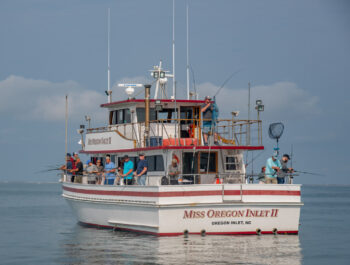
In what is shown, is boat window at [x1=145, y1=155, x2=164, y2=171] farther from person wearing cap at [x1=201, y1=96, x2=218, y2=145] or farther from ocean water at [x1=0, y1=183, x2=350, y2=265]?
ocean water at [x1=0, y1=183, x2=350, y2=265]

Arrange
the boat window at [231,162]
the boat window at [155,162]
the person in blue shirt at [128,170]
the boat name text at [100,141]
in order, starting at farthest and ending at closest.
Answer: the boat name text at [100,141], the boat window at [231,162], the boat window at [155,162], the person in blue shirt at [128,170]

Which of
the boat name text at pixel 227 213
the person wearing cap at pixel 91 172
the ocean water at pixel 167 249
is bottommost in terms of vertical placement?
the ocean water at pixel 167 249

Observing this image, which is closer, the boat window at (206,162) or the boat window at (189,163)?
the boat window at (189,163)

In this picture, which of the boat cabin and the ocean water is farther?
the boat cabin

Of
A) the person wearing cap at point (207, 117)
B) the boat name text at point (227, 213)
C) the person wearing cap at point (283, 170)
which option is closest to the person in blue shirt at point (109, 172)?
the person wearing cap at point (207, 117)

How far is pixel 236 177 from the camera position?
2311cm

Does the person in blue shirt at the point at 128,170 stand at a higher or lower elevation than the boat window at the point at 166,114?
lower

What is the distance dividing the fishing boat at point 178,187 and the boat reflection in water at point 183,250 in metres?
0.40

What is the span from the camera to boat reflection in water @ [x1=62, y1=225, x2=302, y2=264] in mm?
17922


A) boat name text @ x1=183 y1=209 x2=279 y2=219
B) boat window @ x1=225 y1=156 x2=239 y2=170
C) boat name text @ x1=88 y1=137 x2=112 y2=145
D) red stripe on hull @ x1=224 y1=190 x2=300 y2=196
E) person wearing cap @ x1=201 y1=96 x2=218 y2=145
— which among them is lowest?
boat name text @ x1=183 y1=209 x2=279 y2=219

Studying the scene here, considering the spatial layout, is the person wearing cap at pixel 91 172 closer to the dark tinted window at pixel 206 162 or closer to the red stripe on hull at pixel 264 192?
the dark tinted window at pixel 206 162

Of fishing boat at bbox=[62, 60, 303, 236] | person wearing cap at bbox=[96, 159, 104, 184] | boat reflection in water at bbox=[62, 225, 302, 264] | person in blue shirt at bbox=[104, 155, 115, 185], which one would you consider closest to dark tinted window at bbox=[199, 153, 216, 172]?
fishing boat at bbox=[62, 60, 303, 236]

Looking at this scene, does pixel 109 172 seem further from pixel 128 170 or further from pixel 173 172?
pixel 173 172

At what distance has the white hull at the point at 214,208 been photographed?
20.5m
